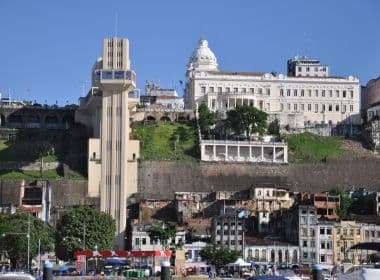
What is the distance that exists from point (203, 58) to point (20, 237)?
86.3m

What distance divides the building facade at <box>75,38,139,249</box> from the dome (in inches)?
1574

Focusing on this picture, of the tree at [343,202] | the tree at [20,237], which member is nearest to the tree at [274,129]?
the tree at [343,202]

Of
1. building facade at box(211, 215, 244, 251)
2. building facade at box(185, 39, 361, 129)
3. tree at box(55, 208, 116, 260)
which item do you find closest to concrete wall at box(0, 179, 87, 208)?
tree at box(55, 208, 116, 260)

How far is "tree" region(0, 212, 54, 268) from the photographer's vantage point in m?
114

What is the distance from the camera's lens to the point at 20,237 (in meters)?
115

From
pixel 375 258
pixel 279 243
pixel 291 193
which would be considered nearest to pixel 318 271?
pixel 375 258

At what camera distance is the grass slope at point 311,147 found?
530ft

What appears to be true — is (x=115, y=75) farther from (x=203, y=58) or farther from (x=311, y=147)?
(x=203, y=58)

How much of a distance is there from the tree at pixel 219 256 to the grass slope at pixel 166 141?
112ft

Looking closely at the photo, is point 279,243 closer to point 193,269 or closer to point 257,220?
point 257,220

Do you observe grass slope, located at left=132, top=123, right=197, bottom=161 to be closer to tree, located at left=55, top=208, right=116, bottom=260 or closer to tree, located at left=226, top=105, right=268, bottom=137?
tree, located at left=226, top=105, right=268, bottom=137

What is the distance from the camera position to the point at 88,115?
16750cm

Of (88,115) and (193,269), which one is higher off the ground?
(88,115)

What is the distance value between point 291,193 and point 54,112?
1706 inches
